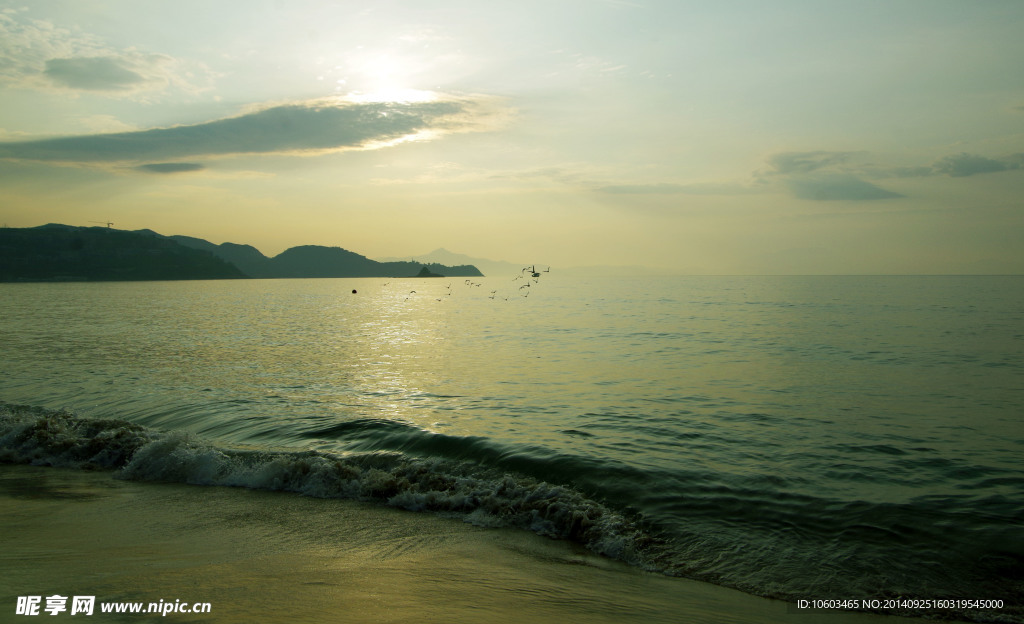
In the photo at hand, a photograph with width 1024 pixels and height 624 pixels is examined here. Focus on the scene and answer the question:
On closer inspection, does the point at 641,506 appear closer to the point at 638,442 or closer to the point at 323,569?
the point at 638,442

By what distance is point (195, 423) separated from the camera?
54.5ft

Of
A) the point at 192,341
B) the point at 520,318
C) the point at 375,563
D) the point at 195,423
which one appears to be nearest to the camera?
the point at 375,563

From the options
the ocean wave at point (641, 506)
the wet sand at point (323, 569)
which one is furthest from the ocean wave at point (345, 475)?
the wet sand at point (323, 569)

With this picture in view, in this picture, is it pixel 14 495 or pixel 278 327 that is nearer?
pixel 14 495

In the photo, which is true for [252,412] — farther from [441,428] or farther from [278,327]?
[278,327]

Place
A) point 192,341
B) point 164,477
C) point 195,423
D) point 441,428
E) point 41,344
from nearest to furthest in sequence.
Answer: point 164,477
point 441,428
point 195,423
point 41,344
point 192,341

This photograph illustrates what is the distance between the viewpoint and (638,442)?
1371 cm

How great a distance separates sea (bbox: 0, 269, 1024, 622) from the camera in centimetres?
851

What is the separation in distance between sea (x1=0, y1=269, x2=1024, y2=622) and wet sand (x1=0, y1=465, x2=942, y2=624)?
725mm

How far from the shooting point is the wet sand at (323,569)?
20.3 ft

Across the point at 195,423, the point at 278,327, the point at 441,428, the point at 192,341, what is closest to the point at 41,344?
the point at 192,341

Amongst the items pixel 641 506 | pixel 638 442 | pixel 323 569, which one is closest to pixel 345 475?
pixel 323 569

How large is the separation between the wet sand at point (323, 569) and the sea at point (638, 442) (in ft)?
2.38

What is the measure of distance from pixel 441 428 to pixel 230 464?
16.7 ft
